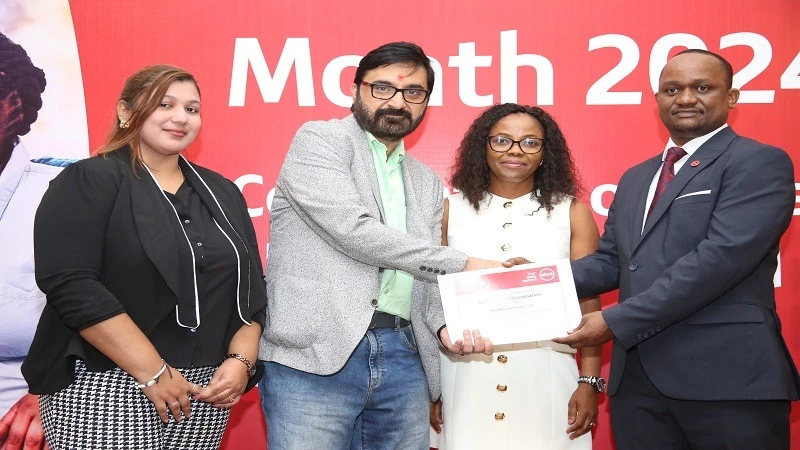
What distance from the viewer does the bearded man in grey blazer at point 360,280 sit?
2.58 metres

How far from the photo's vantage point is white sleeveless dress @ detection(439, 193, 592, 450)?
2895 mm

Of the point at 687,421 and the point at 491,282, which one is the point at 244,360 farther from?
the point at 687,421

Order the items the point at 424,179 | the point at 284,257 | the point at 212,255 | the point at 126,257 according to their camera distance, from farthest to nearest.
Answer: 1. the point at 424,179
2. the point at 284,257
3. the point at 212,255
4. the point at 126,257

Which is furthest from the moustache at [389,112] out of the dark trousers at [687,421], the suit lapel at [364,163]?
the dark trousers at [687,421]

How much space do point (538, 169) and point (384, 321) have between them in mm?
1016

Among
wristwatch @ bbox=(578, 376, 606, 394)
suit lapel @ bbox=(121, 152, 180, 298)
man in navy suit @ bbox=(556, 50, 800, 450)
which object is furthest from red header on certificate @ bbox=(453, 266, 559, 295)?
suit lapel @ bbox=(121, 152, 180, 298)

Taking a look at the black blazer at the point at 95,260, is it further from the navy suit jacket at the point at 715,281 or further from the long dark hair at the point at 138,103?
the navy suit jacket at the point at 715,281

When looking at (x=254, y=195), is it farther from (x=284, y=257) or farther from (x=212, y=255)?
(x=212, y=255)

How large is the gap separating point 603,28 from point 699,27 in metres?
0.49

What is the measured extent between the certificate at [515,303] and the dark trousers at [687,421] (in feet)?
1.21

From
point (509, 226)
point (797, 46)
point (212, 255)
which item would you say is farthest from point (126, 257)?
point (797, 46)

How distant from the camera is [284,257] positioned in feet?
8.87

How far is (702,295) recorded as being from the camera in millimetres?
2459

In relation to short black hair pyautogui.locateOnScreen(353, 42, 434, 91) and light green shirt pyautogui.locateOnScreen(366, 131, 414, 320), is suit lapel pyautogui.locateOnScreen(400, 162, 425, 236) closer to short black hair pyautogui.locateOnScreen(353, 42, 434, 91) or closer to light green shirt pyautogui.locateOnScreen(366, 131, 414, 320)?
light green shirt pyautogui.locateOnScreen(366, 131, 414, 320)
